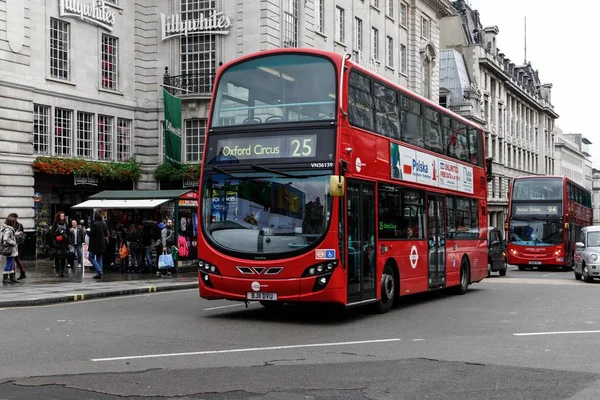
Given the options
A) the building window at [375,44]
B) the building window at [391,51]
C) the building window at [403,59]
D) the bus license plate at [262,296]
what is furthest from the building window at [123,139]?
the bus license plate at [262,296]

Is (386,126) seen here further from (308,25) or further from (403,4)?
(403,4)

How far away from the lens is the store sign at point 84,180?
32.4m

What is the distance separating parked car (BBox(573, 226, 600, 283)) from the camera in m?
24.5

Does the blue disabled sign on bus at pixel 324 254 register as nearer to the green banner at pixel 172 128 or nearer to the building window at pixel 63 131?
the green banner at pixel 172 128

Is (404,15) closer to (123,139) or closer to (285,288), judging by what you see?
(123,139)

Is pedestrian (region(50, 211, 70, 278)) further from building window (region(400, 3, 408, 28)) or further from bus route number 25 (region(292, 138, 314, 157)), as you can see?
building window (region(400, 3, 408, 28))

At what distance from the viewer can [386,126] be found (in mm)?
14430

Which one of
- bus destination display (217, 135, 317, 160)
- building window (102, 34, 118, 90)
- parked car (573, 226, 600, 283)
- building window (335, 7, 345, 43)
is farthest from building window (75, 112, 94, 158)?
bus destination display (217, 135, 317, 160)

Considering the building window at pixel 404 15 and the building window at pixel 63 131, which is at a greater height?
the building window at pixel 404 15

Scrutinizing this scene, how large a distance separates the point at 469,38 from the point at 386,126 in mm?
68084

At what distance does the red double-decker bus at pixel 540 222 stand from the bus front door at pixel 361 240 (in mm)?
22486

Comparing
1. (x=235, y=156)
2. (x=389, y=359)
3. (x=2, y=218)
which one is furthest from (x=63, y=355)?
(x=2, y=218)

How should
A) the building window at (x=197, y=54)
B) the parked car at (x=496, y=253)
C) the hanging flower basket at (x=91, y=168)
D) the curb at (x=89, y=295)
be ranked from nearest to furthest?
the curb at (x=89, y=295), the parked car at (x=496, y=253), the hanging flower basket at (x=91, y=168), the building window at (x=197, y=54)

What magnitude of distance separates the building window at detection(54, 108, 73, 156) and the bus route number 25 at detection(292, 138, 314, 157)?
21.8m
